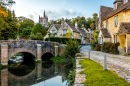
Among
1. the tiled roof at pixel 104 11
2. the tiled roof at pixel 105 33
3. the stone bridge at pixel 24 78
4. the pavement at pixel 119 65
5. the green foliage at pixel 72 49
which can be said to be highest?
the tiled roof at pixel 104 11

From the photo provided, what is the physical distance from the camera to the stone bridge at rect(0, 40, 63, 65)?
15790mm

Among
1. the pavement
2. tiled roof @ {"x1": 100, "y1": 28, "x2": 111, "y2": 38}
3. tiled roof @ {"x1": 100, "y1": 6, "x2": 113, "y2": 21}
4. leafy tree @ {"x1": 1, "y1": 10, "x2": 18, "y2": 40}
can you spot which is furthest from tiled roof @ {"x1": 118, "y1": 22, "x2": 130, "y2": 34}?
leafy tree @ {"x1": 1, "y1": 10, "x2": 18, "y2": 40}

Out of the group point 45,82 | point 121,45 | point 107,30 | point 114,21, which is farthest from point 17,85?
point 107,30

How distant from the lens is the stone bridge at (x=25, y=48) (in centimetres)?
1579

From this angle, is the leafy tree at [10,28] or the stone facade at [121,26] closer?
the stone facade at [121,26]

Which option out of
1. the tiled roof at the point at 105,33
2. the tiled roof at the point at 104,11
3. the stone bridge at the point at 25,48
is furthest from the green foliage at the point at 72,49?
the tiled roof at the point at 104,11

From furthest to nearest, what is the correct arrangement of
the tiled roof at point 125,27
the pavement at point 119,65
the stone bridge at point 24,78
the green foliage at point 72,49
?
the green foliage at point 72,49 → the tiled roof at point 125,27 → the stone bridge at point 24,78 → the pavement at point 119,65

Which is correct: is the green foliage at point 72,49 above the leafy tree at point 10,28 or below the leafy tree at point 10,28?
below

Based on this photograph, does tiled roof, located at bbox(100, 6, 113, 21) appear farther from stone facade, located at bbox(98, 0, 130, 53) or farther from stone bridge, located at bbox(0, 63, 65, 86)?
stone bridge, located at bbox(0, 63, 65, 86)

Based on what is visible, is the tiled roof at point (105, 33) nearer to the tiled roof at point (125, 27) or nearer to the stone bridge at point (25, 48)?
the tiled roof at point (125, 27)

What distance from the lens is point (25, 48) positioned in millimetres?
18469

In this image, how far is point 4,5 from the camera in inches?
501

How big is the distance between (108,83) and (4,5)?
13348 millimetres

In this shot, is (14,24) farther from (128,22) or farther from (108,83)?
(108,83)
